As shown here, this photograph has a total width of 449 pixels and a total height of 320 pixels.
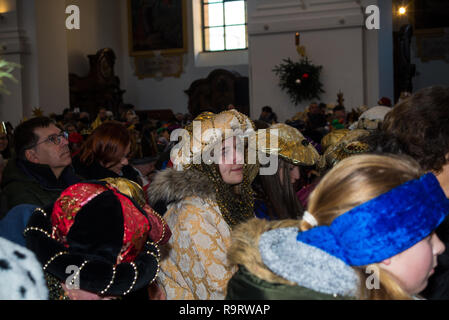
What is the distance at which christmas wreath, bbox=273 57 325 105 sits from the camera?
10234 millimetres

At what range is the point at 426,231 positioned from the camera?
1273 millimetres

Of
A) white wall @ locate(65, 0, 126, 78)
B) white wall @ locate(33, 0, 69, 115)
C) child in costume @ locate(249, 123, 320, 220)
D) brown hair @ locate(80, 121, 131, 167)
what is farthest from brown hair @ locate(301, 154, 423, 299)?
white wall @ locate(65, 0, 126, 78)

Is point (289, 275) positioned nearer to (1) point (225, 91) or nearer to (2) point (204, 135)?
(2) point (204, 135)

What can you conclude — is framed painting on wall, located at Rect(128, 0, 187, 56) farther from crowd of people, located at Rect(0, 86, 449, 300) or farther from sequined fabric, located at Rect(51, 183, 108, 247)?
sequined fabric, located at Rect(51, 183, 108, 247)

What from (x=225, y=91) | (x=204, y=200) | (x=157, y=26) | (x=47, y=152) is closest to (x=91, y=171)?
(x=47, y=152)

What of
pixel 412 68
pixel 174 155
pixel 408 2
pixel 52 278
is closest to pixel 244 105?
pixel 412 68

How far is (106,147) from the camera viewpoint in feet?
13.5

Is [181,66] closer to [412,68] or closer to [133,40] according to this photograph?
[133,40]

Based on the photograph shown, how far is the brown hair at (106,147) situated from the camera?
412 cm

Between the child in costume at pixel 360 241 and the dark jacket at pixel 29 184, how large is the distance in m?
2.22

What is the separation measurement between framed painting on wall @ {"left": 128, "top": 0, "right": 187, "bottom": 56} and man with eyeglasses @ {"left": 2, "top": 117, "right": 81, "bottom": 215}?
15.2 meters

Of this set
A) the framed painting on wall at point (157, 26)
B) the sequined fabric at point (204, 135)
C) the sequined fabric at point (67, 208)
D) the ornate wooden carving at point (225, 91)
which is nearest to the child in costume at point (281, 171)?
the sequined fabric at point (204, 135)

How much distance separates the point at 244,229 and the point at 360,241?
36cm
